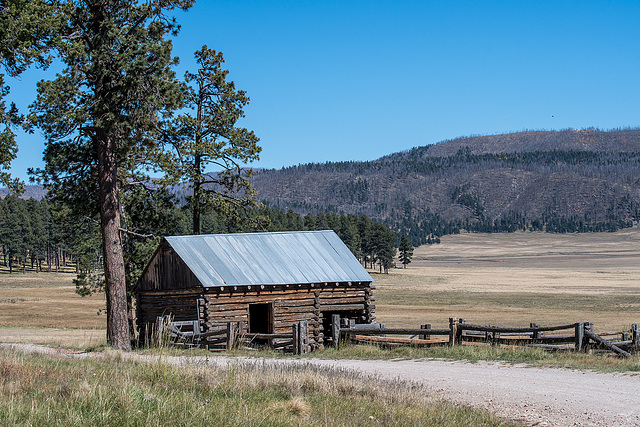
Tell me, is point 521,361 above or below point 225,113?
below

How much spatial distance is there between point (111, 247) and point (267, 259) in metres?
6.56

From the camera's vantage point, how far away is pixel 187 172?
28375mm

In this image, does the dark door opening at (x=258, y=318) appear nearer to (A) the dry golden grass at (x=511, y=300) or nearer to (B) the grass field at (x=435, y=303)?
(B) the grass field at (x=435, y=303)

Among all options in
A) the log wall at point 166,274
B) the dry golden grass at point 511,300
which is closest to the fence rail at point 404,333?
the log wall at point 166,274

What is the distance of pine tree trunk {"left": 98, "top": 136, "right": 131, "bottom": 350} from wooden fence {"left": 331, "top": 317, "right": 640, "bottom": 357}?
21.2 feet

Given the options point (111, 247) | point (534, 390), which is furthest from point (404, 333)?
point (111, 247)

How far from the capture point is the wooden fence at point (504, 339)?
17.2 m

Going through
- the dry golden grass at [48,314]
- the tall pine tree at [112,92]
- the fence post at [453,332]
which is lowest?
the dry golden grass at [48,314]

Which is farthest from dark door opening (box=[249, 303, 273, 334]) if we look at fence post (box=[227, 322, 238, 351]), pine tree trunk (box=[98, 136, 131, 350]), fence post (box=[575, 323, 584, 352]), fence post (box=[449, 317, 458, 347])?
fence post (box=[575, 323, 584, 352])

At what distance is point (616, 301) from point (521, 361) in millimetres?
47323

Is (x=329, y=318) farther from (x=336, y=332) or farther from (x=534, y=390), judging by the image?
(x=534, y=390)

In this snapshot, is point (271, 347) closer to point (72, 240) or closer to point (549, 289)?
point (72, 240)

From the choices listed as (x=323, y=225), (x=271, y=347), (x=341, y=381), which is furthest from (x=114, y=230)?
(x=323, y=225)

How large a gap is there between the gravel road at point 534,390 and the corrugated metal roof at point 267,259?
28.3 ft
